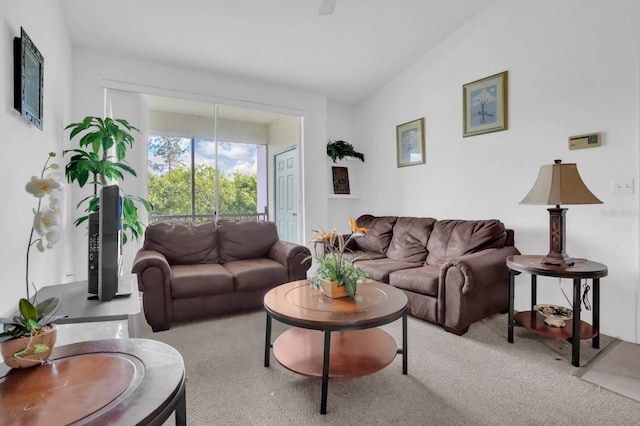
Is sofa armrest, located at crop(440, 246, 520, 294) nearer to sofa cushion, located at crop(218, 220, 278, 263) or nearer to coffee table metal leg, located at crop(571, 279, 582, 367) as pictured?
coffee table metal leg, located at crop(571, 279, 582, 367)

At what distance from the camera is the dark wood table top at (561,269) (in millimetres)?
2123

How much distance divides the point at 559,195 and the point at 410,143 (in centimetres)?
223

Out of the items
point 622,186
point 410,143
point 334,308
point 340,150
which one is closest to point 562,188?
point 622,186

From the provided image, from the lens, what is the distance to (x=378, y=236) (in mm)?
4051

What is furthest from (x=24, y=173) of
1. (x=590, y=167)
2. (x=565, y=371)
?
(x=590, y=167)

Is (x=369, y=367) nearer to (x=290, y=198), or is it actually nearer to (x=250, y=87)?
(x=290, y=198)

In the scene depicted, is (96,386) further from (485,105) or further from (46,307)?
(485,105)

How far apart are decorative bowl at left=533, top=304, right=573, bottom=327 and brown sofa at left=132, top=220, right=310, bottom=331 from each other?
203cm

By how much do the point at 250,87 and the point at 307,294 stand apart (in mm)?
3180

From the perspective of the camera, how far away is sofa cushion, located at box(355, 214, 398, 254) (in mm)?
3996

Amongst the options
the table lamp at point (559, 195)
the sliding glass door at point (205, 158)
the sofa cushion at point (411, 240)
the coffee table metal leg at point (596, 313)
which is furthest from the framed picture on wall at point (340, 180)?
the coffee table metal leg at point (596, 313)

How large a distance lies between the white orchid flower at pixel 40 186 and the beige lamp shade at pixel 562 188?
270cm

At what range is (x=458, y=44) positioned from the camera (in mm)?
3627

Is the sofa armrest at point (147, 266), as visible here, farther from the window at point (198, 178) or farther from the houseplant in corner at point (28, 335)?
the houseplant in corner at point (28, 335)
